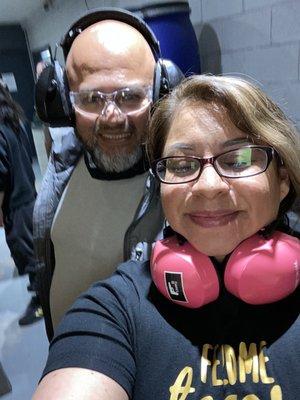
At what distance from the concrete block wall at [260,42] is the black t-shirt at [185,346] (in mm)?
1082

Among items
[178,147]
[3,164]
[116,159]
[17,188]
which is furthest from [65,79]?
[17,188]

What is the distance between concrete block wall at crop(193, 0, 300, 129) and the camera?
Result: 1.62 m

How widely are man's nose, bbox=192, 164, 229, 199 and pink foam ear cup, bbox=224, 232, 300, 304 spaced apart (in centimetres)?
12

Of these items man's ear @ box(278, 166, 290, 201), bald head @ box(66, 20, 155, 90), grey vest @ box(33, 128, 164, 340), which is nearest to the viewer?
man's ear @ box(278, 166, 290, 201)

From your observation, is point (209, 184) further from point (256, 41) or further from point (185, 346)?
point (256, 41)

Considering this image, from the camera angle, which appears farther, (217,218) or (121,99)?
(121,99)

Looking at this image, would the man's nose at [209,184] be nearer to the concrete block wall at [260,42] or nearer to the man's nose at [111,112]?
the man's nose at [111,112]

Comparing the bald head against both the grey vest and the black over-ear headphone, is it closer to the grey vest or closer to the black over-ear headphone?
the black over-ear headphone

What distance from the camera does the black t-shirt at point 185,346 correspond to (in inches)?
23.6

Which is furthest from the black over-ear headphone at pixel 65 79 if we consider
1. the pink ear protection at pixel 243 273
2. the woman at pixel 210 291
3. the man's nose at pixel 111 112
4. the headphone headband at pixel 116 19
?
the pink ear protection at pixel 243 273

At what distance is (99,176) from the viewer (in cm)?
108

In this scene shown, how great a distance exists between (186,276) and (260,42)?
1568 mm

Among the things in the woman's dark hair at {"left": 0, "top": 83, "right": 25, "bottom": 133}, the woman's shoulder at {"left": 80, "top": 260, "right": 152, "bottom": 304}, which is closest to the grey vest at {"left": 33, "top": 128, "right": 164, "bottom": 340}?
the woman's shoulder at {"left": 80, "top": 260, "right": 152, "bottom": 304}

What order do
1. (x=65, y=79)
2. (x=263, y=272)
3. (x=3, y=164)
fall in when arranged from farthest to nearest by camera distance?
(x=3, y=164)
(x=65, y=79)
(x=263, y=272)
